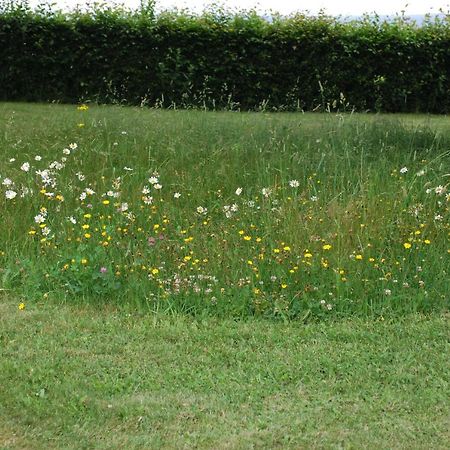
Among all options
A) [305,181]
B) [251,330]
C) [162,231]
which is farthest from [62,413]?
[305,181]

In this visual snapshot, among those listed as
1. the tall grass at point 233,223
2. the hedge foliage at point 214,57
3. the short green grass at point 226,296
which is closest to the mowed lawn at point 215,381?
the short green grass at point 226,296

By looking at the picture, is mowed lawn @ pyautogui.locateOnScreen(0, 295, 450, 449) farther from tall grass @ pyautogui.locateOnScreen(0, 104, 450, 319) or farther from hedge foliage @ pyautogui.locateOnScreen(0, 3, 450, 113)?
hedge foliage @ pyautogui.locateOnScreen(0, 3, 450, 113)

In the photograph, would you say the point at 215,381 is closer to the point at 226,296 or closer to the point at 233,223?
the point at 226,296

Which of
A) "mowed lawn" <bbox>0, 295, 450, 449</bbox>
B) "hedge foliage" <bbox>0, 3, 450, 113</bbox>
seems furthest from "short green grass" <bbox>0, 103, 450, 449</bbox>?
"hedge foliage" <bbox>0, 3, 450, 113</bbox>

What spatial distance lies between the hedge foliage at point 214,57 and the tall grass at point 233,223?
5.59m

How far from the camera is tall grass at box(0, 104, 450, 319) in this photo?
15.7ft

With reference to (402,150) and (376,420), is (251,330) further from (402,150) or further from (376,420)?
(402,150)

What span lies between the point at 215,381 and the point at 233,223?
6.42 feet

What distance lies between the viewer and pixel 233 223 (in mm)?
5637

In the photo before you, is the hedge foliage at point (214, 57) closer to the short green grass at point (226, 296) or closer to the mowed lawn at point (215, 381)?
the short green grass at point (226, 296)

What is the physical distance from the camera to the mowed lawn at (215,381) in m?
3.39

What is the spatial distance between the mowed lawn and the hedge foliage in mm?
8885

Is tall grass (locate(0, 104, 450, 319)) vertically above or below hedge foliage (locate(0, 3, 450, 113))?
below

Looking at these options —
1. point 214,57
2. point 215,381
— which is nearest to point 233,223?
point 215,381
